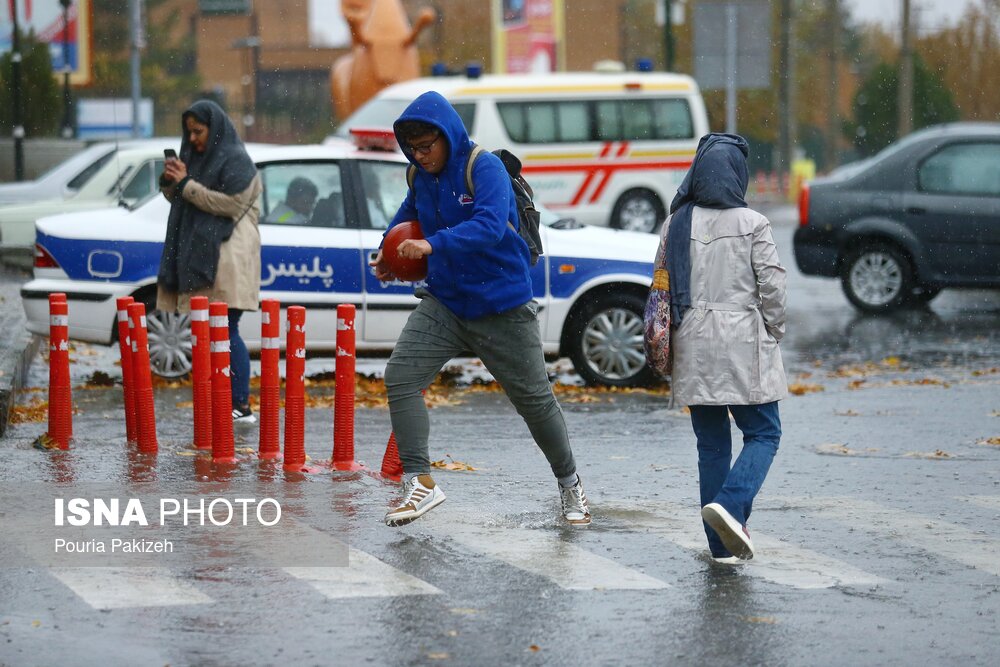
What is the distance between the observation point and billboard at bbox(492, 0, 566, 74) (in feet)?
158

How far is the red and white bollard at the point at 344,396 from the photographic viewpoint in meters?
8.43

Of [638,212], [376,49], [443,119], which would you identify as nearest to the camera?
[443,119]

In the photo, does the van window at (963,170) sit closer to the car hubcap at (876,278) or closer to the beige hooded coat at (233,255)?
the car hubcap at (876,278)

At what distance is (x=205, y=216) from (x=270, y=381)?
1738 mm

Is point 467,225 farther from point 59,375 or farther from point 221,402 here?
point 59,375

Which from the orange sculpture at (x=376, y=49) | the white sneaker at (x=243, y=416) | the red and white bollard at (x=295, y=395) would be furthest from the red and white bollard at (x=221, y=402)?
the orange sculpture at (x=376, y=49)

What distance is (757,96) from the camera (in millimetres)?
65562

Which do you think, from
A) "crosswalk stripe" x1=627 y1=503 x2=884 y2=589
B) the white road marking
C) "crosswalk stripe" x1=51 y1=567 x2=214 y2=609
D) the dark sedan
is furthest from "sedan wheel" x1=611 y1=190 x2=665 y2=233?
"crosswalk stripe" x1=51 y1=567 x2=214 y2=609

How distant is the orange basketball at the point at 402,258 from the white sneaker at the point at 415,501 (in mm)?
801

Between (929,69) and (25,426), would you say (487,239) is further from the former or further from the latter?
(929,69)

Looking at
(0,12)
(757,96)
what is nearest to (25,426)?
(0,12)

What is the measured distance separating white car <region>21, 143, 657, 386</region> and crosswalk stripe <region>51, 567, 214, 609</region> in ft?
17.9

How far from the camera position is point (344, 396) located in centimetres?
853

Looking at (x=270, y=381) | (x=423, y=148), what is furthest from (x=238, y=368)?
(x=423, y=148)
